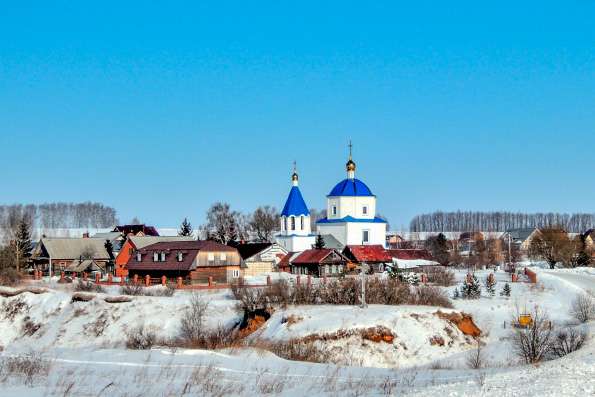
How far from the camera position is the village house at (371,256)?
2249 inches

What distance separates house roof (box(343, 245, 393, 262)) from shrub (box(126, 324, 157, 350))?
27.6m

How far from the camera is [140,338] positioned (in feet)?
92.6

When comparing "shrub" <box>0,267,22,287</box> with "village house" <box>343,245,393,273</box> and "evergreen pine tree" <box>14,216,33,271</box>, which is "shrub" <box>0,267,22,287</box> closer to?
"evergreen pine tree" <box>14,216,33,271</box>

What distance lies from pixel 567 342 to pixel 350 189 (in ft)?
140

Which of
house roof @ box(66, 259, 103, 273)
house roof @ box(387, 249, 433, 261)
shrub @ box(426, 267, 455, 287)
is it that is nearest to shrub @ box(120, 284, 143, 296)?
house roof @ box(66, 259, 103, 273)

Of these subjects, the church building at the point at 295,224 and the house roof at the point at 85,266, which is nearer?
the house roof at the point at 85,266

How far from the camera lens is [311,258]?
54.4 meters

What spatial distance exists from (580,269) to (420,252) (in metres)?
14.1

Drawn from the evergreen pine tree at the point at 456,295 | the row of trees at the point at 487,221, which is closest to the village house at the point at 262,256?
the evergreen pine tree at the point at 456,295

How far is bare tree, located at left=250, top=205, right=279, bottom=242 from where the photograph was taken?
92.4 meters

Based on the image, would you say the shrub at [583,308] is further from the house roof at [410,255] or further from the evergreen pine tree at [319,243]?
the house roof at [410,255]

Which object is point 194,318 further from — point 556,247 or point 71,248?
point 556,247

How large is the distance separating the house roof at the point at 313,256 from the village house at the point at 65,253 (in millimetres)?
14055

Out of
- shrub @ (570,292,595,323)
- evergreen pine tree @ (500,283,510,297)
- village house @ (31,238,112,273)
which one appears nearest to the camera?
shrub @ (570,292,595,323)
